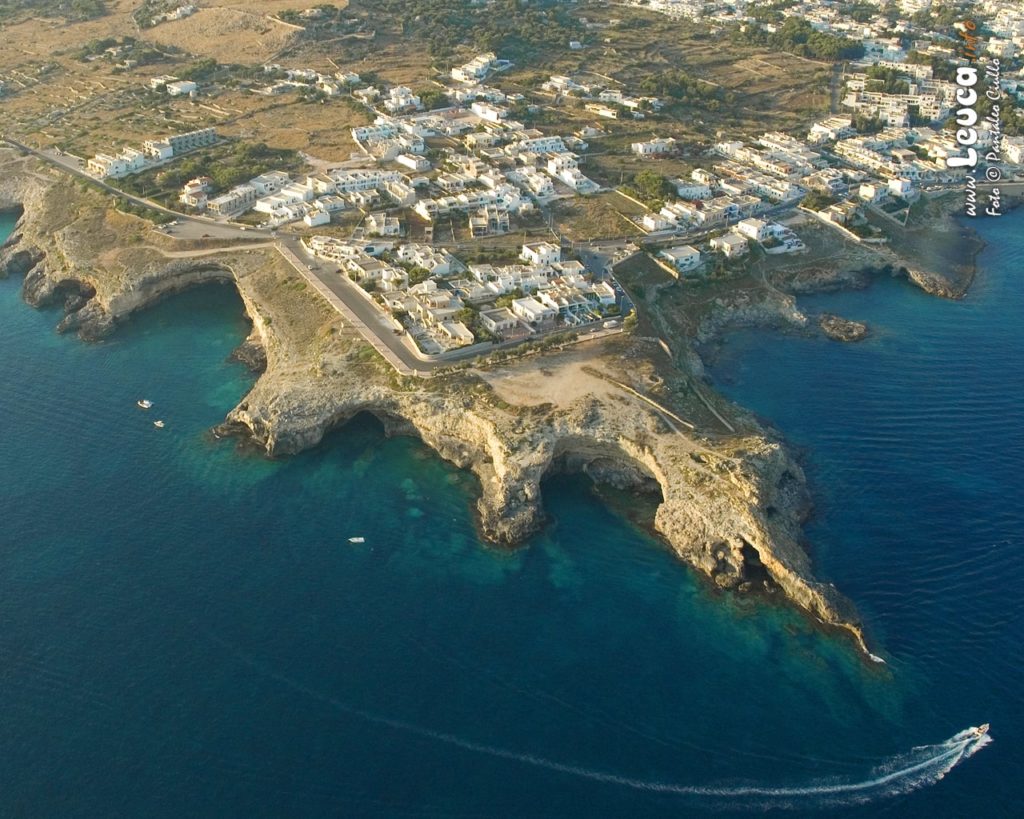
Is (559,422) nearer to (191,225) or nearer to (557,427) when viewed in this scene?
(557,427)

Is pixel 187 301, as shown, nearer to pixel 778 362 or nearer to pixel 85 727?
pixel 85 727

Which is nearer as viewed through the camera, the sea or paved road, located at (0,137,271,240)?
the sea

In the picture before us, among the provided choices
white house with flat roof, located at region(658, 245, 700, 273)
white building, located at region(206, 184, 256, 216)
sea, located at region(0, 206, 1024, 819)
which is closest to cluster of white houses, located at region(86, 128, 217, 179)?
white building, located at region(206, 184, 256, 216)

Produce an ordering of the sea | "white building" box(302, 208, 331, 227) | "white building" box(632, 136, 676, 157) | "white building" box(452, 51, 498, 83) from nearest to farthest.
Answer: the sea, "white building" box(302, 208, 331, 227), "white building" box(632, 136, 676, 157), "white building" box(452, 51, 498, 83)

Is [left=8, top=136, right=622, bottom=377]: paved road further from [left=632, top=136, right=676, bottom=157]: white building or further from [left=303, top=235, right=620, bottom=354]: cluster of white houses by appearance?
[left=632, top=136, right=676, bottom=157]: white building

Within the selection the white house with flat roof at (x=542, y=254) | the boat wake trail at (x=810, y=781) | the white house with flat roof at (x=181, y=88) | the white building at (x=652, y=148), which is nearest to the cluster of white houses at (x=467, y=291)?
the white house with flat roof at (x=542, y=254)

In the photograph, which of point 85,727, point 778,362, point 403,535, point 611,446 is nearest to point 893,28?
point 778,362

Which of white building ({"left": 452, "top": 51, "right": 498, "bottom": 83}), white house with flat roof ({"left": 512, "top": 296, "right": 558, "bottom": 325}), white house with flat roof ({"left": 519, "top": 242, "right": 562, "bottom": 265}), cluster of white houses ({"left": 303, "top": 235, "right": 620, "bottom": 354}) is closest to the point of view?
cluster of white houses ({"left": 303, "top": 235, "right": 620, "bottom": 354})
